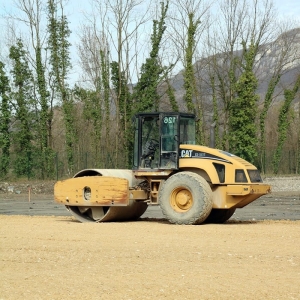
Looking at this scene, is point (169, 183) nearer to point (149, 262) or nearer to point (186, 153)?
point (186, 153)

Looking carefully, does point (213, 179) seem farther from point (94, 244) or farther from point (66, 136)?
→ point (66, 136)

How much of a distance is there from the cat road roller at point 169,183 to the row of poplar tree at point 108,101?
31.3 metres

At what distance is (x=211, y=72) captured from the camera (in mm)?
58750

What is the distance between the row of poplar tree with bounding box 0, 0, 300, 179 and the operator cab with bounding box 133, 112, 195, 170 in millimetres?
31790

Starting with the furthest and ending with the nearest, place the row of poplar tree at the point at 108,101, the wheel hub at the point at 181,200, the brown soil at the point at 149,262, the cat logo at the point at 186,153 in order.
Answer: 1. the row of poplar tree at the point at 108,101
2. the cat logo at the point at 186,153
3. the wheel hub at the point at 181,200
4. the brown soil at the point at 149,262

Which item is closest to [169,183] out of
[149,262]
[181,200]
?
[181,200]

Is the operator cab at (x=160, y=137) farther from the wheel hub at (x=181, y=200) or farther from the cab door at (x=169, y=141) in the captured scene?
the wheel hub at (x=181, y=200)

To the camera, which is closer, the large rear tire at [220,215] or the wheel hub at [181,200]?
the wheel hub at [181,200]

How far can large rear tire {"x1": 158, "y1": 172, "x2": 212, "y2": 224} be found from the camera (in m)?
17.6

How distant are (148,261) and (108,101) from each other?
44597 millimetres

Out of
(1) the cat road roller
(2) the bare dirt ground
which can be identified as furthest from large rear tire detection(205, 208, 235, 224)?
(2) the bare dirt ground

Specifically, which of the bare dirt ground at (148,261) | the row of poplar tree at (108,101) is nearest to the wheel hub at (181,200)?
the bare dirt ground at (148,261)

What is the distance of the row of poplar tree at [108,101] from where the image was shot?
168 feet

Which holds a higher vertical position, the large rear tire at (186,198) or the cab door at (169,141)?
the cab door at (169,141)
